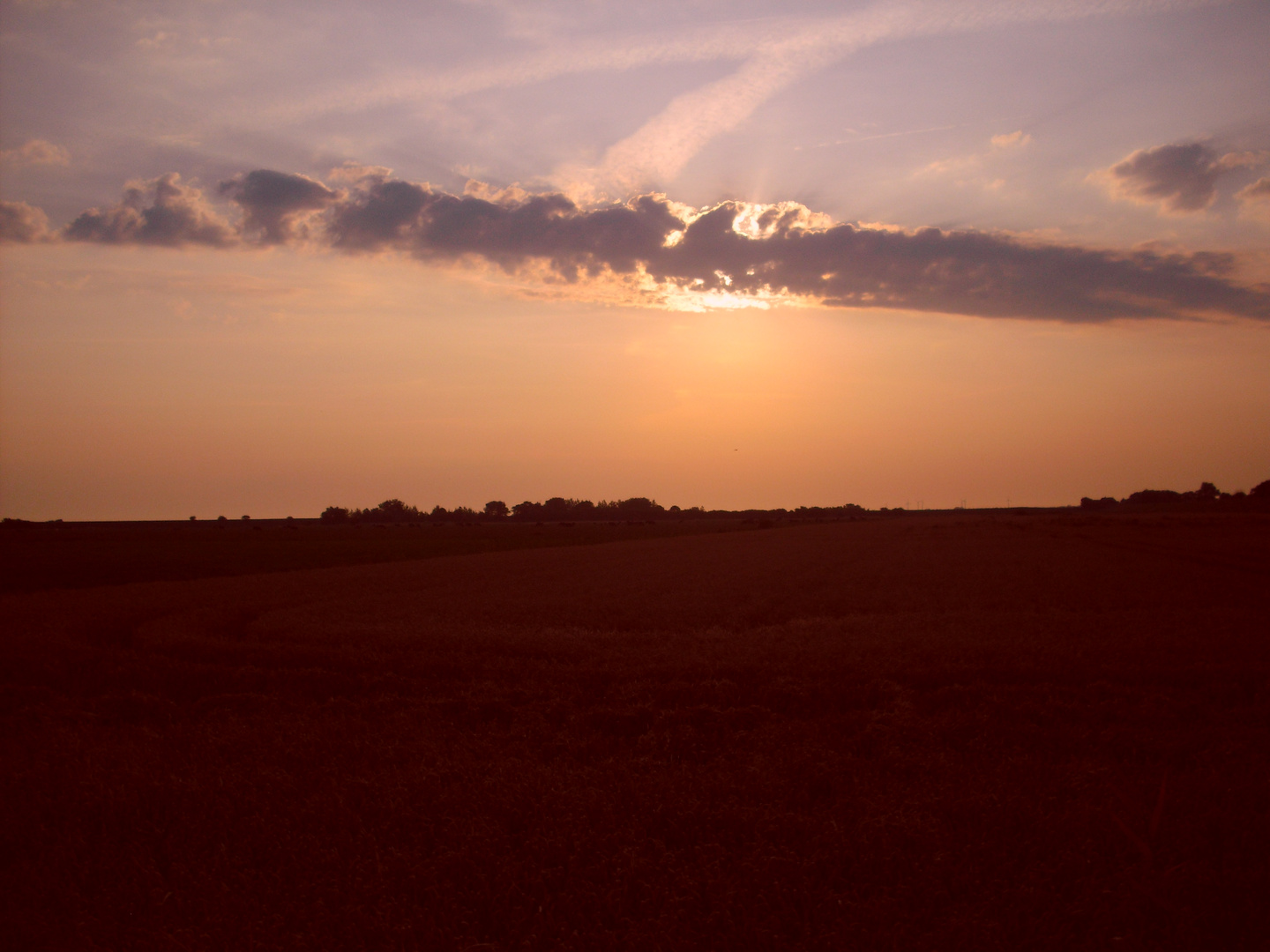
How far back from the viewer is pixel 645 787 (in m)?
6.20

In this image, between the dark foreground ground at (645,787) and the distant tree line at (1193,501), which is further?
the distant tree line at (1193,501)

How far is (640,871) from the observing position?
16.0 ft

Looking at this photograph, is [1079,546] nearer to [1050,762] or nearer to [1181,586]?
[1181,586]

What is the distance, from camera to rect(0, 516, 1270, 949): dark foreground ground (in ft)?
14.4

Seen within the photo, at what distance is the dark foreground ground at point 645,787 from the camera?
173 inches

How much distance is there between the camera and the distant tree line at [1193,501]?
121m

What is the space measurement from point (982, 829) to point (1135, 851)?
0.94 m

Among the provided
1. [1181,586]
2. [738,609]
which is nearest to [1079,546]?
[1181,586]

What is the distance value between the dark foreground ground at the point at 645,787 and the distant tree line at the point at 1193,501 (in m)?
132

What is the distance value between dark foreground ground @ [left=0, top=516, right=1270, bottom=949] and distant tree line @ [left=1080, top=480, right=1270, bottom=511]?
131940 millimetres

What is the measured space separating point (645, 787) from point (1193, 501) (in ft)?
618

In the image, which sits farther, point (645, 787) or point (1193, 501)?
point (1193, 501)

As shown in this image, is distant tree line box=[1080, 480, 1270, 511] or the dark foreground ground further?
distant tree line box=[1080, 480, 1270, 511]

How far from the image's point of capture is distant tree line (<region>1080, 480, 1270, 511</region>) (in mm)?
120562
